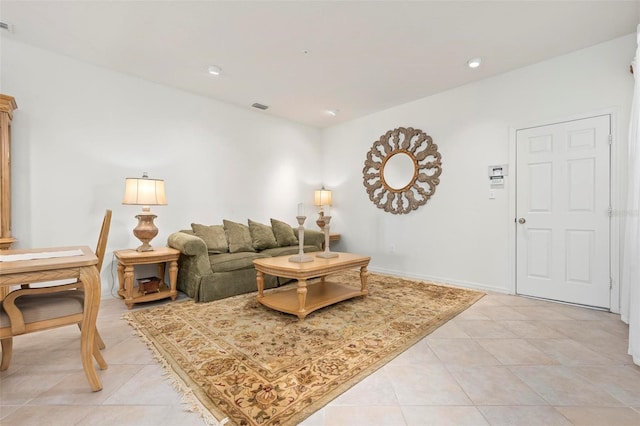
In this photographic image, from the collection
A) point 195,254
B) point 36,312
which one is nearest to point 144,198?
point 195,254

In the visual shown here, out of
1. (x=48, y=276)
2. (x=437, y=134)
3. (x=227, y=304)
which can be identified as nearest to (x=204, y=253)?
(x=227, y=304)

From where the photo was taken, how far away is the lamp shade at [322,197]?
5426mm

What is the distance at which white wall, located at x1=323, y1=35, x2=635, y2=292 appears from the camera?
9.70 ft

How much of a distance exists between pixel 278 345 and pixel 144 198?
2213 millimetres

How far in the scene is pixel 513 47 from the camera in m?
2.97

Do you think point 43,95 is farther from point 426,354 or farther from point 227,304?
point 426,354

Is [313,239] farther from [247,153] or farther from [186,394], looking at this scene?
[186,394]

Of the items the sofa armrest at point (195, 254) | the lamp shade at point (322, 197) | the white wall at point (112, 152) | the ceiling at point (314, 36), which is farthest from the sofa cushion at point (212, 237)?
the lamp shade at point (322, 197)

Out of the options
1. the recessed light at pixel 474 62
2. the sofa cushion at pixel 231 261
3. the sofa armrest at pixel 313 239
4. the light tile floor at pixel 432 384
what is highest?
the recessed light at pixel 474 62

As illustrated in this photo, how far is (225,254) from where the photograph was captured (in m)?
3.67

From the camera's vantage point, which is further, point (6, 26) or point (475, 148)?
point (475, 148)

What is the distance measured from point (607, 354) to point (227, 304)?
315 cm

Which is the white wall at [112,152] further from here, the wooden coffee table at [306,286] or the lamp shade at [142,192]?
the wooden coffee table at [306,286]

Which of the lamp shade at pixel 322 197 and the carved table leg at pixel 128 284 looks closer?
the carved table leg at pixel 128 284
